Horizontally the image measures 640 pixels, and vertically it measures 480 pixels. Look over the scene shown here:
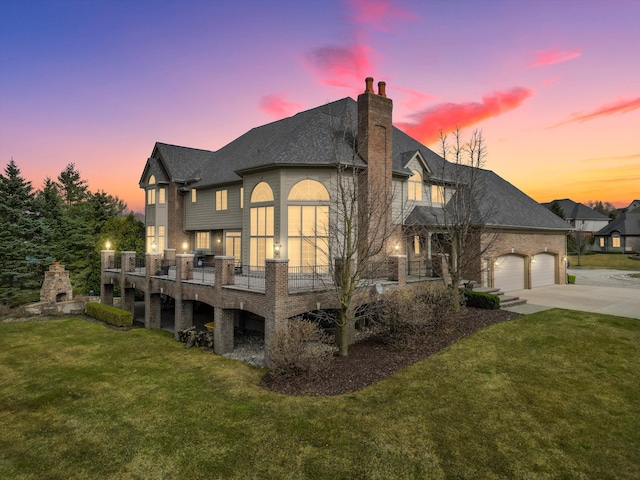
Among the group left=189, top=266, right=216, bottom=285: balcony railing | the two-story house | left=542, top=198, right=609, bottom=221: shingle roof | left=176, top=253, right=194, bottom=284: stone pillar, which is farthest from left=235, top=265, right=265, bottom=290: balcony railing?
left=542, top=198, right=609, bottom=221: shingle roof

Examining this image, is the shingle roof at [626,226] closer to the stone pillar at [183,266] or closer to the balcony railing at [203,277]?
the balcony railing at [203,277]

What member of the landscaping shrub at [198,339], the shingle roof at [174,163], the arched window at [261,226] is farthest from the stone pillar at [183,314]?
the shingle roof at [174,163]

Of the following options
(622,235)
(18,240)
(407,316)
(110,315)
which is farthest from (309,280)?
(622,235)

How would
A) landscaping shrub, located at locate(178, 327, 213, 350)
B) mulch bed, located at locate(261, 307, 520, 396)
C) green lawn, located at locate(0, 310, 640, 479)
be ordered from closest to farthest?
1. green lawn, located at locate(0, 310, 640, 479)
2. mulch bed, located at locate(261, 307, 520, 396)
3. landscaping shrub, located at locate(178, 327, 213, 350)

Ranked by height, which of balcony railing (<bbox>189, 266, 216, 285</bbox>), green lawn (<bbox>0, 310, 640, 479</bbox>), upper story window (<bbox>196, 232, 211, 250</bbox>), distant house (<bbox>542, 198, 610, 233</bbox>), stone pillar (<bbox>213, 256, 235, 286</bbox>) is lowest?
green lawn (<bbox>0, 310, 640, 479</bbox>)

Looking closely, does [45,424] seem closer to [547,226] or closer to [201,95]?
[201,95]

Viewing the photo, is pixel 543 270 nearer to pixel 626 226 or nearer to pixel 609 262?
pixel 609 262

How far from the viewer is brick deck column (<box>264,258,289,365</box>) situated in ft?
41.9

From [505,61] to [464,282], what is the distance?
43.1 feet

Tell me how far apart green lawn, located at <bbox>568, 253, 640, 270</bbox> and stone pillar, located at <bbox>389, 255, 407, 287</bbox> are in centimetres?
4362

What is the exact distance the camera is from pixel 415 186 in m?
23.6

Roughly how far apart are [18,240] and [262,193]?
93.3 ft

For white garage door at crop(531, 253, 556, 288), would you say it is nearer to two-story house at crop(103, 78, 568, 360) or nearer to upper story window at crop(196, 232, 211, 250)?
two-story house at crop(103, 78, 568, 360)

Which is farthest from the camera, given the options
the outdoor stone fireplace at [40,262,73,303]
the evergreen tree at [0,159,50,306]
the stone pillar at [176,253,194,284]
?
the evergreen tree at [0,159,50,306]
